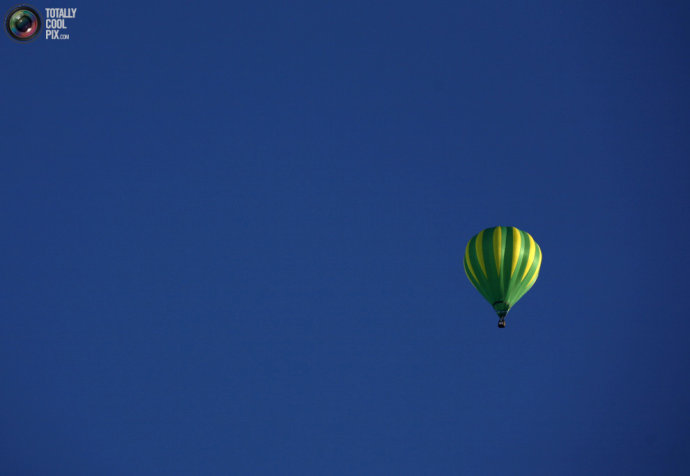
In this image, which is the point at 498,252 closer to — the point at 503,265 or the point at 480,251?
the point at 503,265

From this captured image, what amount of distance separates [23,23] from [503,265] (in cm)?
2218

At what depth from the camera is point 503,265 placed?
23344 millimetres

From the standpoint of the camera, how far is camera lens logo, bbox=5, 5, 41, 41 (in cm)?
3266

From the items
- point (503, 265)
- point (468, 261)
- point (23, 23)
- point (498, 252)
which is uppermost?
point (23, 23)

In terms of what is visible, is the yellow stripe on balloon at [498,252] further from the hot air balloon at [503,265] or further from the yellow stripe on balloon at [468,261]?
the yellow stripe on balloon at [468,261]

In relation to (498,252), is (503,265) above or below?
below

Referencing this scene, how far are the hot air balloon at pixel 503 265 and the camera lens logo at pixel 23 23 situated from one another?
68.7 feet

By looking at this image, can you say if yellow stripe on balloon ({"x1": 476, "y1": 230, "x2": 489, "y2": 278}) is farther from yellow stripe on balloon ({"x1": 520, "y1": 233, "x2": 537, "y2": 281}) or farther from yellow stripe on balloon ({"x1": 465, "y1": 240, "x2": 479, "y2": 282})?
yellow stripe on balloon ({"x1": 520, "y1": 233, "x2": 537, "y2": 281})

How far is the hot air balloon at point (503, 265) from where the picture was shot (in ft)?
76.6

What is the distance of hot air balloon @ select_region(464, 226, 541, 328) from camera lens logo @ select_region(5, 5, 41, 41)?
2095cm

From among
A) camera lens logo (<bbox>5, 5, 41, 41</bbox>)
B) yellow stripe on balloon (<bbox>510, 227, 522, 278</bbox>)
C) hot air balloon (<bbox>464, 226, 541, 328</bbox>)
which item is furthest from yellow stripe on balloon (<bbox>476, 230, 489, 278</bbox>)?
camera lens logo (<bbox>5, 5, 41, 41</bbox>)

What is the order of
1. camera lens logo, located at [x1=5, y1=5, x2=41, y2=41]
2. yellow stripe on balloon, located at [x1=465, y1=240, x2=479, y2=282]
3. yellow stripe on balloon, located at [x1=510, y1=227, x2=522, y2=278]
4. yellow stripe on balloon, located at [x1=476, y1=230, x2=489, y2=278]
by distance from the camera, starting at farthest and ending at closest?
camera lens logo, located at [x1=5, y1=5, x2=41, y2=41] → yellow stripe on balloon, located at [x1=465, y1=240, x2=479, y2=282] → yellow stripe on balloon, located at [x1=476, y1=230, x2=489, y2=278] → yellow stripe on balloon, located at [x1=510, y1=227, x2=522, y2=278]

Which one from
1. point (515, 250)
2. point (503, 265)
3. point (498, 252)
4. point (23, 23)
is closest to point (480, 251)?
point (498, 252)

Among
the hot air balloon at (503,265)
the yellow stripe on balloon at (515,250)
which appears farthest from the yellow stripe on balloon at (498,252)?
the yellow stripe on balloon at (515,250)
